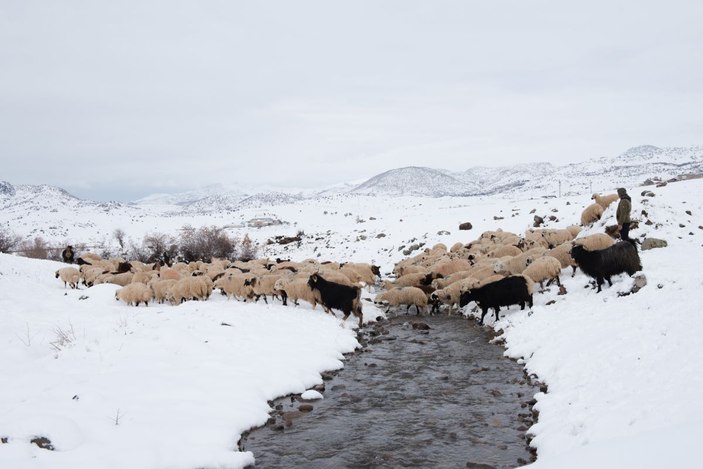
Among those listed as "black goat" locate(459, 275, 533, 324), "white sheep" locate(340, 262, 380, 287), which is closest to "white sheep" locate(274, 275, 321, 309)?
"white sheep" locate(340, 262, 380, 287)

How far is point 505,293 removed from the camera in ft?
43.4

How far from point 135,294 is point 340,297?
6570 millimetres

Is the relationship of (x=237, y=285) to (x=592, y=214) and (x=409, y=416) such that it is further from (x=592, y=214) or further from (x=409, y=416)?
(x=592, y=214)

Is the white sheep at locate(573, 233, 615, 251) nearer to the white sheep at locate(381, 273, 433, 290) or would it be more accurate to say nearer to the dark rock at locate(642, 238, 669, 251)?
the dark rock at locate(642, 238, 669, 251)

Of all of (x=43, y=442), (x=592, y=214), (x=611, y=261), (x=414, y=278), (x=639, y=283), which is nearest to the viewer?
(x=43, y=442)

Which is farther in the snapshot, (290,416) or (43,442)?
(290,416)

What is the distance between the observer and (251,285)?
51.4 ft

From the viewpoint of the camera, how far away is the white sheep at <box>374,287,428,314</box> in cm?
1627

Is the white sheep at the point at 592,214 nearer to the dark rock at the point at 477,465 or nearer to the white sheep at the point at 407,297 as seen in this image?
the white sheep at the point at 407,297

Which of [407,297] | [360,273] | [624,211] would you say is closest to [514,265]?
[624,211]

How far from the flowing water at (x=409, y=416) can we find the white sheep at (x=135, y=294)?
7.72 m

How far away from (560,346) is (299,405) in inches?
208

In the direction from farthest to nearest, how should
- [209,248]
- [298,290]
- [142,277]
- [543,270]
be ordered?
[209,248] → [142,277] → [298,290] → [543,270]

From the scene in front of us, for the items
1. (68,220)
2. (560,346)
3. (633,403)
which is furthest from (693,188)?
(68,220)
